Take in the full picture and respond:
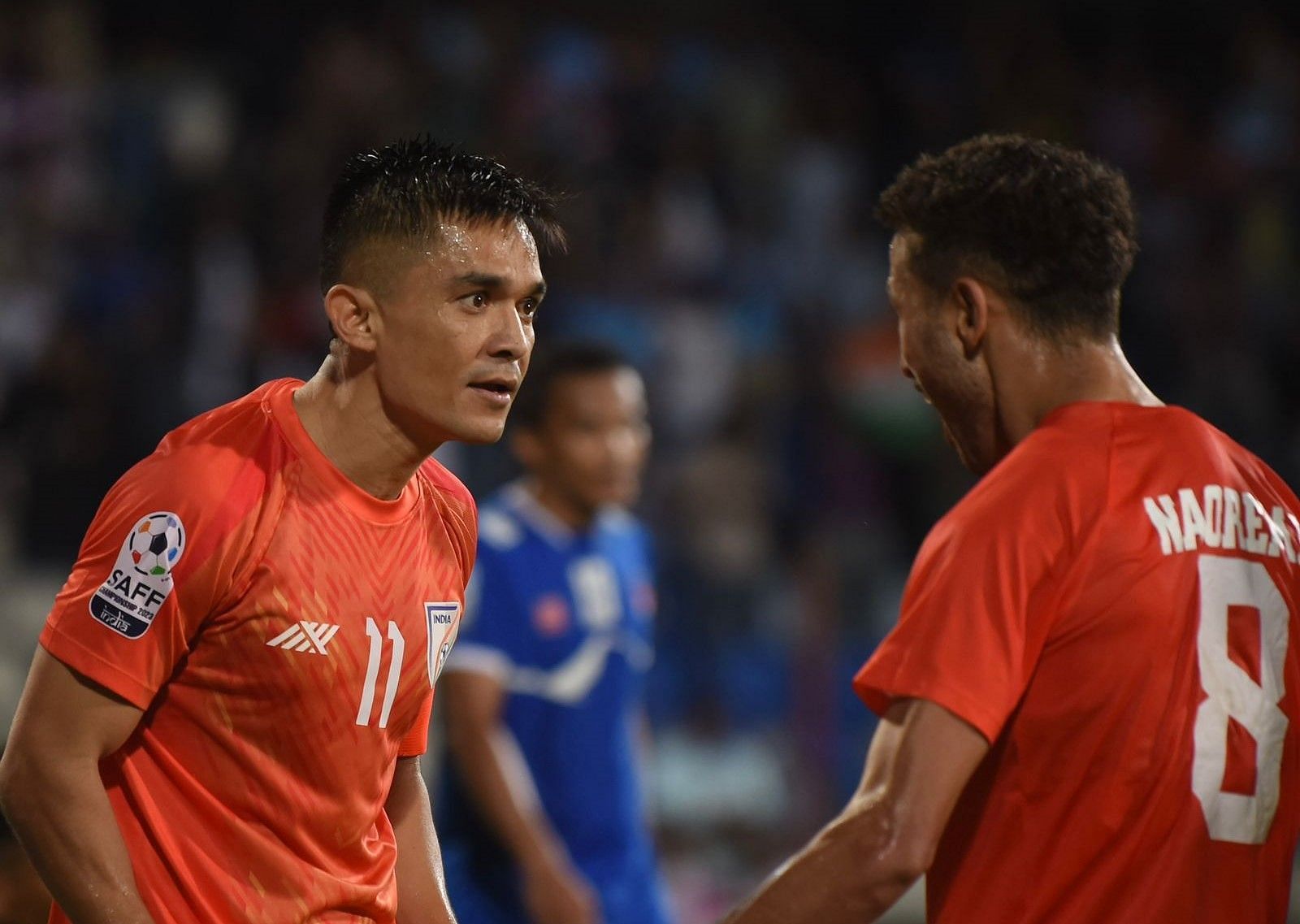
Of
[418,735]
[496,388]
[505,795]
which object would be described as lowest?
[505,795]

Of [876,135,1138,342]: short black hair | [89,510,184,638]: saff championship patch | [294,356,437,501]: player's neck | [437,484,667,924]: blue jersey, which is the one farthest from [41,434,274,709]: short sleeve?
[437,484,667,924]: blue jersey

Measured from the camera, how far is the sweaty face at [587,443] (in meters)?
5.86

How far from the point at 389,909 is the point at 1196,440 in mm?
1782

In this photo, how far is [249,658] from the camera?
2.87 m

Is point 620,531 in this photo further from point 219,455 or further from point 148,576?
point 148,576

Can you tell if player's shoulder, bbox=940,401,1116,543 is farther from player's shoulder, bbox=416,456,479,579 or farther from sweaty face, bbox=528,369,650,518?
sweaty face, bbox=528,369,650,518

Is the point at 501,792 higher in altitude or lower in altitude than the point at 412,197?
lower

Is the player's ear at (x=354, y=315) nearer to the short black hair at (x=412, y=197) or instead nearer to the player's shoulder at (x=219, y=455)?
the short black hair at (x=412, y=197)

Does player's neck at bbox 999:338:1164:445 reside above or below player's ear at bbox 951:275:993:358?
below

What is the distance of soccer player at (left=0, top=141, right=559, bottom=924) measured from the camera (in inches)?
106

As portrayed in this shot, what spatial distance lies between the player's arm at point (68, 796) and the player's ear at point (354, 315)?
0.80 metres

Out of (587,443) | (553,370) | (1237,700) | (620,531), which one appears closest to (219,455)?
(1237,700)

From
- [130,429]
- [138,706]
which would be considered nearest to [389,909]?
[138,706]

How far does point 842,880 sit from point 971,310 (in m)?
1.08
